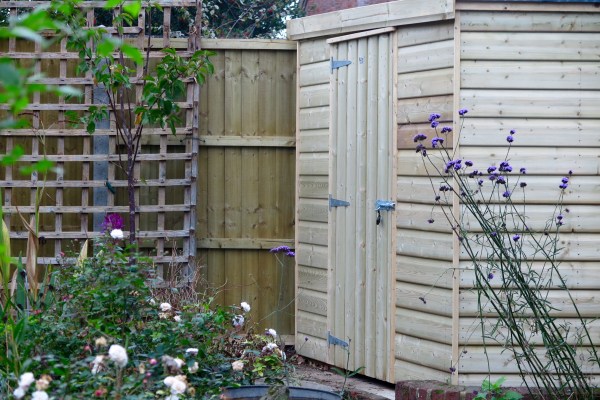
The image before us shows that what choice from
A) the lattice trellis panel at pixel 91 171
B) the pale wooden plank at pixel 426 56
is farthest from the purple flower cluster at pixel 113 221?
the pale wooden plank at pixel 426 56

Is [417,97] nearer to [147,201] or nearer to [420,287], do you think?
[420,287]

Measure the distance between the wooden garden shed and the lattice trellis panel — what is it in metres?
1.04

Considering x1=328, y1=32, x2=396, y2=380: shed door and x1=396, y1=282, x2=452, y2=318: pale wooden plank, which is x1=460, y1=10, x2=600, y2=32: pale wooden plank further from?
x1=396, y1=282, x2=452, y2=318: pale wooden plank

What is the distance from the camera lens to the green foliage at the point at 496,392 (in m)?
4.72

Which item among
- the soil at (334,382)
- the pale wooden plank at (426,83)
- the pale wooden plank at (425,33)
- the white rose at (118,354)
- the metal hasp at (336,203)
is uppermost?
the pale wooden plank at (425,33)

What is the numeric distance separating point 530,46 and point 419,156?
0.89 m


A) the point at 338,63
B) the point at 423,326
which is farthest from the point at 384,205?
the point at 338,63

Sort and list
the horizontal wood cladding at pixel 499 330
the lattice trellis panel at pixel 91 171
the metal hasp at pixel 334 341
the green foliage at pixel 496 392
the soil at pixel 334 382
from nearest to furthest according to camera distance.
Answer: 1. the green foliage at pixel 496 392
2. the horizontal wood cladding at pixel 499 330
3. the soil at pixel 334 382
4. the metal hasp at pixel 334 341
5. the lattice trellis panel at pixel 91 171

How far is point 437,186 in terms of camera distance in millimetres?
5223

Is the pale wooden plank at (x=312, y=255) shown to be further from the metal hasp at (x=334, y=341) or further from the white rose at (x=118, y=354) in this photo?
the white rose at (x=118, y=354)

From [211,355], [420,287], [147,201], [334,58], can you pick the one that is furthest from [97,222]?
[211,355]

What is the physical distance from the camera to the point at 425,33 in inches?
210

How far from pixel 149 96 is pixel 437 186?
211 centimetres

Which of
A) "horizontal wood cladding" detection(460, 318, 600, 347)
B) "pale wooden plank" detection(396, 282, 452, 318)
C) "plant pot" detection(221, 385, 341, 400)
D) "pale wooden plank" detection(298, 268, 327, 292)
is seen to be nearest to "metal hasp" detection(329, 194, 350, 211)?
"pale wooden plank" detection(298, 268, 327, 292)
